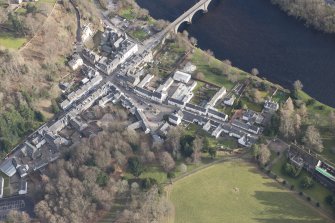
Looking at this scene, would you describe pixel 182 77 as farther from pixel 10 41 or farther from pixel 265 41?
pixel 10 41

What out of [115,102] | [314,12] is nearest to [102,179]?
[115,102]

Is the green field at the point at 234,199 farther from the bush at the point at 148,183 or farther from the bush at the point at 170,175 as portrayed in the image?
the bush at the point at 148,183

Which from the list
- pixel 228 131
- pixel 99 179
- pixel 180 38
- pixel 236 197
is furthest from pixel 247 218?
pixel 180 38

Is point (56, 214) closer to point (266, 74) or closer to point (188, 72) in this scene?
point (188, 72)

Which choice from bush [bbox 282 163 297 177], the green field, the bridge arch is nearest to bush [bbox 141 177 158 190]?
the green field

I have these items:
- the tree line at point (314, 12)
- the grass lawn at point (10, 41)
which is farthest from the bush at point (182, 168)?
the tree line at point (314, 12)

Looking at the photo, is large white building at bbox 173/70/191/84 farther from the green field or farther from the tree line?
the tree line

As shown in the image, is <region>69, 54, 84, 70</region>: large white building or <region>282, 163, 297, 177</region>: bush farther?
<region>69, 54, 84, 70</region>: large white building
